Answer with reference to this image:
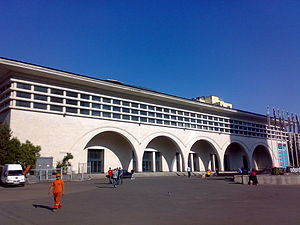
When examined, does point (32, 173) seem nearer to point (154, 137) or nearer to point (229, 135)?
point (154, 137)

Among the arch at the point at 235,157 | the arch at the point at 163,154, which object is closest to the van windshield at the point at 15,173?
the arch at the point at 163,154

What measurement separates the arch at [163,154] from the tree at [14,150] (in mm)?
20278

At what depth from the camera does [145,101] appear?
1773 inches

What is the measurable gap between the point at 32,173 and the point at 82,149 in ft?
26.2

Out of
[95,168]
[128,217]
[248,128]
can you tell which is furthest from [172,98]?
[128,217]

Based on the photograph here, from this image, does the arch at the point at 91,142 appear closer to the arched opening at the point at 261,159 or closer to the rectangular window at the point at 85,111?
the rectangular window at the point at 85,111

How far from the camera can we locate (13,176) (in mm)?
22516

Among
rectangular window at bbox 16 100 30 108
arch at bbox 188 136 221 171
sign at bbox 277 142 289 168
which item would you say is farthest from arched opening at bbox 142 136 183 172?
sign at bbox 277 142 289 168

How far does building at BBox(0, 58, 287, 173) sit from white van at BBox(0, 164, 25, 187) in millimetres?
9266

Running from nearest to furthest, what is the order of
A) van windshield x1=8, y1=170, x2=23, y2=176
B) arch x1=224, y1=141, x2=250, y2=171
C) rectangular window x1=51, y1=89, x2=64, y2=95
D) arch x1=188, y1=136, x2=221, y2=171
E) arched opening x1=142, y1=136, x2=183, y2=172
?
van windshield x1=8, y1=170, x2=23, y2=176
rectangular window x1=51, y1=89, x2=64, y2=95
arched opening x1=142, y1=136, x2=183, y2=172
arch x1=188, y1=136, x2=221, y2=171
arch x1=224, y1=141, x2=250, y2=171

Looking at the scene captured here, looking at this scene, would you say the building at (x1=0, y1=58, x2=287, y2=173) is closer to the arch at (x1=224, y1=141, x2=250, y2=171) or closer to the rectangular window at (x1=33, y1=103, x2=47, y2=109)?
the rectangular window at (x1=33, y1=103, x2=47, y2=109)

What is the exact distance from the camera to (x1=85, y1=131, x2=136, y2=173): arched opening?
131ft

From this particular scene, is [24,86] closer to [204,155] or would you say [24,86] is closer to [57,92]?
[57,92]

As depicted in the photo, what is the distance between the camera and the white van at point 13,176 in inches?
877
